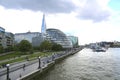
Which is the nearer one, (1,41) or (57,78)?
(57,78)

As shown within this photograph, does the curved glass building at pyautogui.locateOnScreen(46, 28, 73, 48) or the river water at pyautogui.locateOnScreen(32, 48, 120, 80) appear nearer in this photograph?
the river water at pyautogui.locateOnScreen(32, 48, 120, 80)

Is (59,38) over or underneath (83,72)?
over

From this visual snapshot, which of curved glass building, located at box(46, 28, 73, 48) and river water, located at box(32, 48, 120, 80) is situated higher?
curved glass building, located at box(46, 28, 73, 48)

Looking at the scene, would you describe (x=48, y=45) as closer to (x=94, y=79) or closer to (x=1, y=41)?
(x=1, y=41)

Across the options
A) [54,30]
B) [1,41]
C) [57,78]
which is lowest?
[57,78]

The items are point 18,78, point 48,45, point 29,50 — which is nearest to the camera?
point 18,78

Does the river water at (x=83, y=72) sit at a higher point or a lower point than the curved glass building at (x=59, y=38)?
lower

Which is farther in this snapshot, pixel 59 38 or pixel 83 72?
pixel 59 38

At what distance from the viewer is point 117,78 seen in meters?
27.8

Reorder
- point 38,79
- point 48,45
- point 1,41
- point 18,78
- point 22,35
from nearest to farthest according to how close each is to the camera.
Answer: point 18,78, point 38,79, point 1,41, point 48,45, point 22,35

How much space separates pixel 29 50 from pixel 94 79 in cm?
6143

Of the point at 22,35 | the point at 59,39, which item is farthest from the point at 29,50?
the point at 22,35

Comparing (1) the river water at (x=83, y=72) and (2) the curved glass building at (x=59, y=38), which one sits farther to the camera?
(2) the curved glass building at (x=59, y=38)

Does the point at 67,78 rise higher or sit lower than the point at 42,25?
lower
